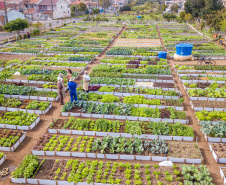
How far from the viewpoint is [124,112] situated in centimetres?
1063

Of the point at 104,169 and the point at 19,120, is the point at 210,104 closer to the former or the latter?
the point at 104,169

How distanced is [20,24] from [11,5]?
43989mm

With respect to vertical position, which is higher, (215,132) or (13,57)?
(13,57)

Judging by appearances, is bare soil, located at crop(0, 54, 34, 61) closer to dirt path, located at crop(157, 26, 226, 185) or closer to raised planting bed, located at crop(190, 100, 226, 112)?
dirt path, located at crop(157, 26, 226, 185)

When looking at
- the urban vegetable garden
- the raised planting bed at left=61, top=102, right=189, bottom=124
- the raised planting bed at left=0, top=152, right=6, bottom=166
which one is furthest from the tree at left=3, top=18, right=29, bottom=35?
the raised planting bed at left=0, top=152, right=6, bottom=166

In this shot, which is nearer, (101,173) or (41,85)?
(101,173)

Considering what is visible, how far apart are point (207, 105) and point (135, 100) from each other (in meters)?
3.85

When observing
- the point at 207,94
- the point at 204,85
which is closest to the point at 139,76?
the point at 204,85

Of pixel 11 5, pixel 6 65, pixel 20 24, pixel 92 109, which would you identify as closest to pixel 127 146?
pixel 92 109

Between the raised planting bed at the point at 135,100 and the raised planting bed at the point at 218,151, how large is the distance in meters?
3.21

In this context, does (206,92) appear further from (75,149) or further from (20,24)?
(20,24)

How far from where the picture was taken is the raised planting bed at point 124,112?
10.2 meters

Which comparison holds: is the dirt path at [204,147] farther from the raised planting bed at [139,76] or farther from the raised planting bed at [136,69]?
the raised planting bed at [136,69]

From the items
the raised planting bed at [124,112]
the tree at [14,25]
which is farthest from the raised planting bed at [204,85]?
the tree at [14,25]
